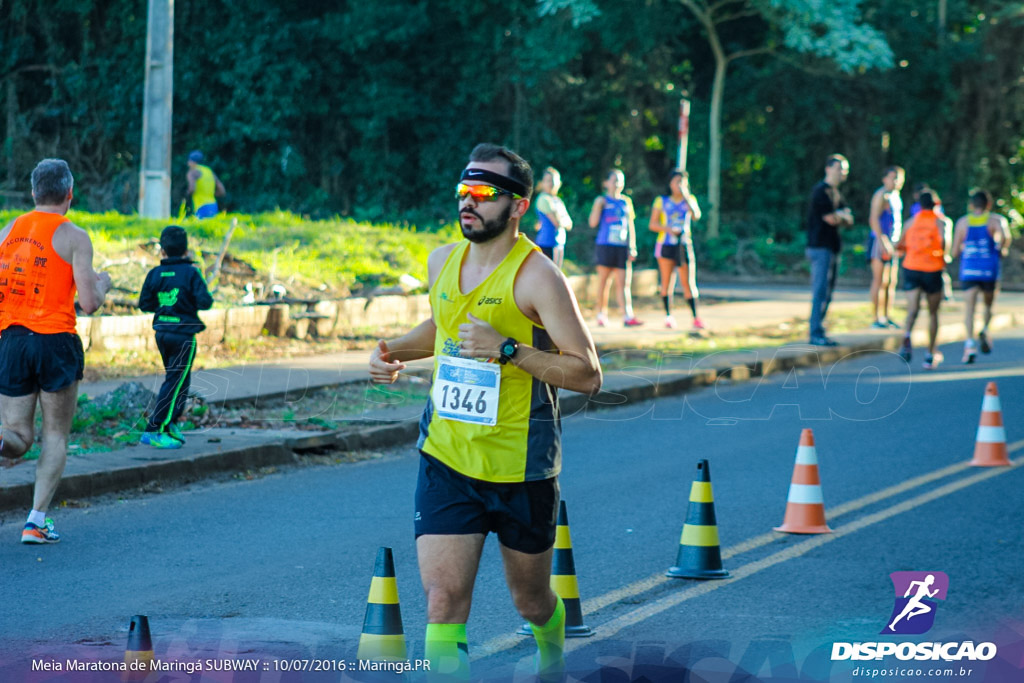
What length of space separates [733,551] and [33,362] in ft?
12.5

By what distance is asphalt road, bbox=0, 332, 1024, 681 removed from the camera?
570 cm

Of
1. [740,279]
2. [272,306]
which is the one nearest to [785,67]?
[740,279]

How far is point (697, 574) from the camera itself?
688 cm

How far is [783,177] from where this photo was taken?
112ft

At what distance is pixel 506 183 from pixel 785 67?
2907 centimetres

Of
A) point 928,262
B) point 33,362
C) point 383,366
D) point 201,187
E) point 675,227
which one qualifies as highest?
point 201,187

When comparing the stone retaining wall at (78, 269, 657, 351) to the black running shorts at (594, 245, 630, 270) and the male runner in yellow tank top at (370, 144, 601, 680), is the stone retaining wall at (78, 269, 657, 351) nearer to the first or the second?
the black running shorts at (594, 245, 630, 270)

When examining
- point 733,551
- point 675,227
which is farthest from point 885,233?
point 733,551

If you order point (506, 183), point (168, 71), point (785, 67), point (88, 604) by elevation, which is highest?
point (785, 67)

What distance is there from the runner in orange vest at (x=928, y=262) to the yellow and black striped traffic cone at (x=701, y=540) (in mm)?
9394

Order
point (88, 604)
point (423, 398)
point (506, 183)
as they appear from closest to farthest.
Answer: point (506, 183), point (88, 604), point (423, 398)

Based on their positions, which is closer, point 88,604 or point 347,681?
point 347,681

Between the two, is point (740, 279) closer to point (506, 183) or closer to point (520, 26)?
point (520, 26)

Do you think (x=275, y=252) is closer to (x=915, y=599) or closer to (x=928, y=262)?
(x=928, y=262)
